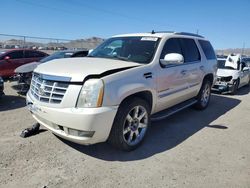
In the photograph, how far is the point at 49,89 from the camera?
336 centimetres

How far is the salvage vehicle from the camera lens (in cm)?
887

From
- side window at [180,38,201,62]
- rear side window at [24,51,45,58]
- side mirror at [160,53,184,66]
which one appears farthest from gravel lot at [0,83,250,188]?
rear side window at [24,51,45,58]

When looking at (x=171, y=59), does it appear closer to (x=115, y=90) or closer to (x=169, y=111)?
(x=169, y=111)

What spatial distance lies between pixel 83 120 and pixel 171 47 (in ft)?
8.38

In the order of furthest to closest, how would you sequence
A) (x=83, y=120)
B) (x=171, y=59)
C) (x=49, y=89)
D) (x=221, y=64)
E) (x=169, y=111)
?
(x=221, y=64) < (x=169, y=111) < (x=171, y=59) < (x=49, y=89) < (x=83, y=120)

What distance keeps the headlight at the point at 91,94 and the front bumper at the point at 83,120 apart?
0.07m

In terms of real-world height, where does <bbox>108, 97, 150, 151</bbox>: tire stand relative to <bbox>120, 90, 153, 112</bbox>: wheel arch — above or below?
below

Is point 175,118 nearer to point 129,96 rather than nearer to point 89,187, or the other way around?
point 129,96

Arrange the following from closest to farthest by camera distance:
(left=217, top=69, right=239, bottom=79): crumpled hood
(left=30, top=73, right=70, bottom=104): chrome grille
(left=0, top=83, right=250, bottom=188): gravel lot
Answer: (left=0, top=83, right=250, bottom=188): gravel lot
(left=30, top=73, right=70, bottom=104): chrome grille
(left=217, top=69, right=239, bottom=79): crumpled hood

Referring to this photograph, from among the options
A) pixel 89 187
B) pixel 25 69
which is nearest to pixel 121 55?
pixel 89 187

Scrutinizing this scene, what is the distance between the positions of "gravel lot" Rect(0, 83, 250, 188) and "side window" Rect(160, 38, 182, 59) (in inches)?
63.6

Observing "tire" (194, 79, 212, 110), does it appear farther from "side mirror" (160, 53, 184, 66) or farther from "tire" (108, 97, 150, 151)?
"tire" (108, 97, 150, 151)

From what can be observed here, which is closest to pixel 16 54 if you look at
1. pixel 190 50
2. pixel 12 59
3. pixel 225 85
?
pixel 12 59

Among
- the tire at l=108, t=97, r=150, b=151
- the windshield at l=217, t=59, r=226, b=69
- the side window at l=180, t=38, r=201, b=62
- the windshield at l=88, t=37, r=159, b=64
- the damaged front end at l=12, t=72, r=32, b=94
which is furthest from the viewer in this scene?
the windshield at l=217, t=59, r=226, b=69
